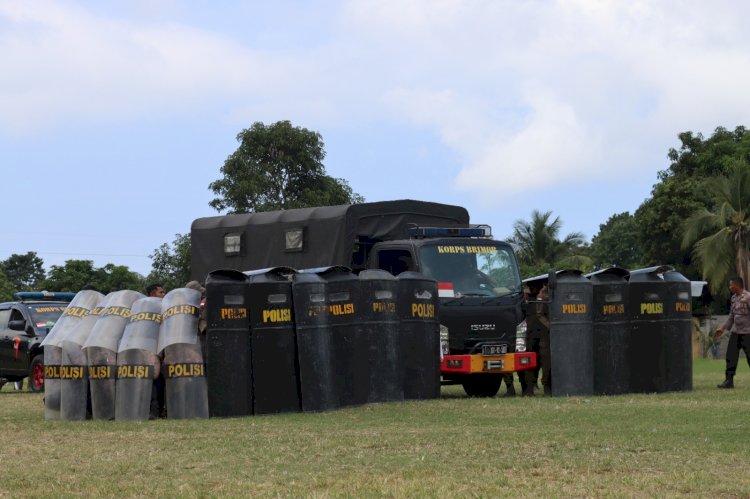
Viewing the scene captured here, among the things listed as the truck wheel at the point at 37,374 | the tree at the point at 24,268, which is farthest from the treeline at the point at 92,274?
the truck wheel at the point at 37,374

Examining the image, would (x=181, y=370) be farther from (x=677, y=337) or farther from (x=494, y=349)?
(x=677, y=337)

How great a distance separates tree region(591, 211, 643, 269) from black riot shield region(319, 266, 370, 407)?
6260 cm

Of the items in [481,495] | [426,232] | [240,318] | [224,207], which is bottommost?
[481,495]

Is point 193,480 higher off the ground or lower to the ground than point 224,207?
lower

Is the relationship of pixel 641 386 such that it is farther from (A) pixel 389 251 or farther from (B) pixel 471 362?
(A) pixel 389 251

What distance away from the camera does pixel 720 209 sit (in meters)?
51.1

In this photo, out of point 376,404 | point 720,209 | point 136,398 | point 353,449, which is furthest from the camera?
point 720,209

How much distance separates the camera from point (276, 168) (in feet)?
174

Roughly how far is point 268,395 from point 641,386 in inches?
230

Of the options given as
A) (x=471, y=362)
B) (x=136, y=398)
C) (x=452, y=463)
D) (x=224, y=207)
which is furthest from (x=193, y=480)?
(x=224, y=207)

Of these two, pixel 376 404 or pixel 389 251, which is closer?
pixel 376 404

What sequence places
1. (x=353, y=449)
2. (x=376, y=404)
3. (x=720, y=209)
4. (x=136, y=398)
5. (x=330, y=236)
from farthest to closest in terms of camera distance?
1. (x=720, y=209)
2. (x=330, y=236)
3. (x=376, y=404)
4. (x=136, y=398)
5. (x=353, y=449)

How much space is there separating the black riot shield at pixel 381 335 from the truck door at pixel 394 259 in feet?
5.48

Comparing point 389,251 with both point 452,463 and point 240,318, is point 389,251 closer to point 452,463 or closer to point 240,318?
point 240,318
